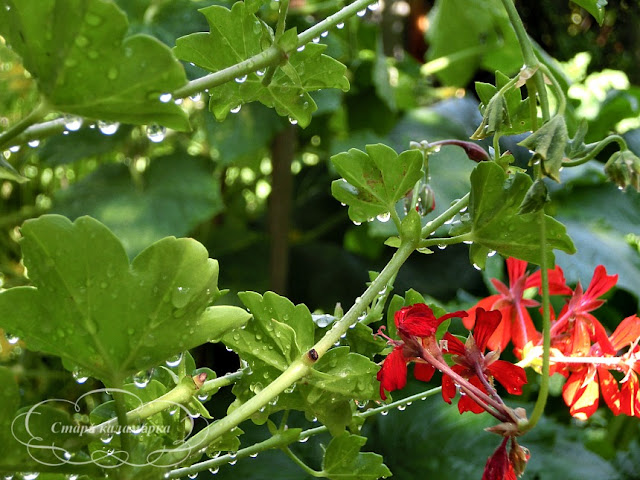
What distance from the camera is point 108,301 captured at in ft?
0.77

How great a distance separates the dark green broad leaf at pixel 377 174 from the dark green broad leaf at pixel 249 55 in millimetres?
28

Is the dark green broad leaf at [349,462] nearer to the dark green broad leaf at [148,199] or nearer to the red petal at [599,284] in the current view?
the red petal at [599,284]

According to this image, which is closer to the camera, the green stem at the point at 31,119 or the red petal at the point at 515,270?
the green stem at the point at 31,119

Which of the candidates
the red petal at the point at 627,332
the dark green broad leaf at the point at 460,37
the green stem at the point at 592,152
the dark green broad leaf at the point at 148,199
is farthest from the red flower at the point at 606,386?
the dark green broad leaf at the point at 460,37

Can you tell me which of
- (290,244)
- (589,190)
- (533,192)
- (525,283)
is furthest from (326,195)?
(533,192)

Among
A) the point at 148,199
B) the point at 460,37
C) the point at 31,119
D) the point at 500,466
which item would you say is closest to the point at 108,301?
the point at 31,119

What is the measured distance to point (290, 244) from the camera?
1140 millimetres

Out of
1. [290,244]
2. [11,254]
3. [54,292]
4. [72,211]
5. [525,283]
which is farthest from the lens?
[290,244]

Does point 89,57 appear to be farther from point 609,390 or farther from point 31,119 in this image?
point 609,390

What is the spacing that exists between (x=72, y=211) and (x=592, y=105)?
32.9 inches

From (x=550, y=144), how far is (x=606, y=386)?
0.16 m

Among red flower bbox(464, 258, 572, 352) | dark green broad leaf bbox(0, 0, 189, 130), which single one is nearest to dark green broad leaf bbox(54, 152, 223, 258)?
red flower bbox(464, 258, 572, 352)

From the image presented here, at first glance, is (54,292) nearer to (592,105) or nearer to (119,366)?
(119,366)

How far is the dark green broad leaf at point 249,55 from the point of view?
0.99ft
